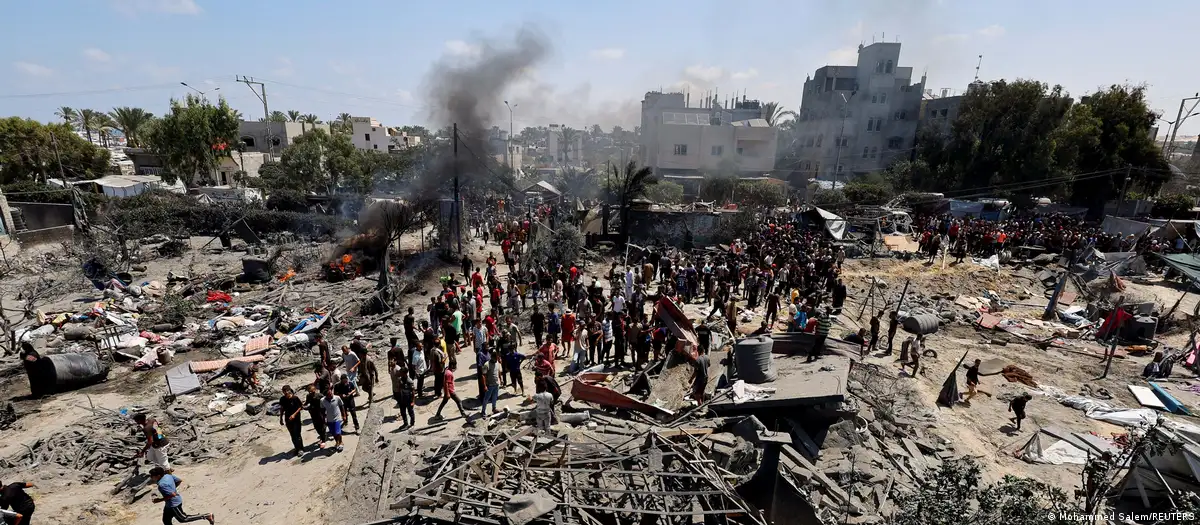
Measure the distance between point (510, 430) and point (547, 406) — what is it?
602mm

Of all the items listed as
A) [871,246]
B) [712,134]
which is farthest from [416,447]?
[712,134]

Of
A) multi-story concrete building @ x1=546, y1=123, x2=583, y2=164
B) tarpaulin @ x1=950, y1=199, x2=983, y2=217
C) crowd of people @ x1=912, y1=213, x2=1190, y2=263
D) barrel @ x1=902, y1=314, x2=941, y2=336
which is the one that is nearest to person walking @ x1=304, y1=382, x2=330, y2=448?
barrel @ x1=902, y1=314, x2=941, y2=336

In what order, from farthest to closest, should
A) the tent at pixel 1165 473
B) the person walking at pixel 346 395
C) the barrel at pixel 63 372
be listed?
the barrel at pixel 63 372
the person walking at pixel 346 395
the tent at pixel 1165 473

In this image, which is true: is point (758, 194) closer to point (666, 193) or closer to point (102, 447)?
point (666, 193)

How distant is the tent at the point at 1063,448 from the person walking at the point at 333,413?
11.0 m

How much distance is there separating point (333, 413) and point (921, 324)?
13834mm

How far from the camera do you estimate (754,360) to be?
920 cm

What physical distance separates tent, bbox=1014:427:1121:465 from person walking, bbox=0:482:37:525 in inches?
544

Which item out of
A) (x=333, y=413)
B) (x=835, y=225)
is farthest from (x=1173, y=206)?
(x=333, y=413)

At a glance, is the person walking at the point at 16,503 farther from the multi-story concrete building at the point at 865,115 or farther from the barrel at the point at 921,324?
the multi-story concrete building at the point at 865,115

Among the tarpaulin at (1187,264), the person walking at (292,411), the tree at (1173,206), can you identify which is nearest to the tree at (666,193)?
the tarpaulin at (1187,264)

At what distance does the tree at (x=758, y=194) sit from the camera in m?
37.9

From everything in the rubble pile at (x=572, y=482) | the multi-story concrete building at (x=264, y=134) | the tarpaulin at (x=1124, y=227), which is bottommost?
the rubble pile at (x=572, y=482)

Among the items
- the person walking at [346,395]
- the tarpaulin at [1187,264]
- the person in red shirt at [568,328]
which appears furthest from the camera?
the tarpaulin at [1187,264]
